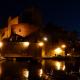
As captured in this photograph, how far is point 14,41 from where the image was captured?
5009cm

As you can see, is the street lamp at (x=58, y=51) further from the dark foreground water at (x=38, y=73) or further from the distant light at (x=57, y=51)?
the dark foreground water at (x=38, y=73)

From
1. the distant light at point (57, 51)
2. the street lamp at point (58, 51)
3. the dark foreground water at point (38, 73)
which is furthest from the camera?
the distant light at point (57, 51)

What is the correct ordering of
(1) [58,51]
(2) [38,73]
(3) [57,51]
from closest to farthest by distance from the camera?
(2) [38,73], (3) [57,51], (1) [58,51]

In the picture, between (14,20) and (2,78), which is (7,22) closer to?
(14,20)

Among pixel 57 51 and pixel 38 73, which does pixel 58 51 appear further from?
pixel 38 73

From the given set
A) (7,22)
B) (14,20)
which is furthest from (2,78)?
(7,22)

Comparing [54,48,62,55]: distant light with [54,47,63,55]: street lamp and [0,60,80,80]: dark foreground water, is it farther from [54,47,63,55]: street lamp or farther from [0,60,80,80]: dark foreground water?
[0,60,80,80]: dark foreground water

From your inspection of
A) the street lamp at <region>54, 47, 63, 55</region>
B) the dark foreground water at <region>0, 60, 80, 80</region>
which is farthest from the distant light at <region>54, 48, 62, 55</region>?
the dark foreground water at <region>0, 60, 80, 80</region>

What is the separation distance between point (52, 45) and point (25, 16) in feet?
33.2

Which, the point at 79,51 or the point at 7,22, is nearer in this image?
the point at 79,51

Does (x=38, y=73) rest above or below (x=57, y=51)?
below

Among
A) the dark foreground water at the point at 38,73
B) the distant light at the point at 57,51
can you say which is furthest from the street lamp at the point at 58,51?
the dark foreground water at the point at 38,73

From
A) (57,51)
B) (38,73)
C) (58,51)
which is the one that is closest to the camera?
(38,73)

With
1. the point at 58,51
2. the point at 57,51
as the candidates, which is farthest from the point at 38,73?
the point at 58,51
